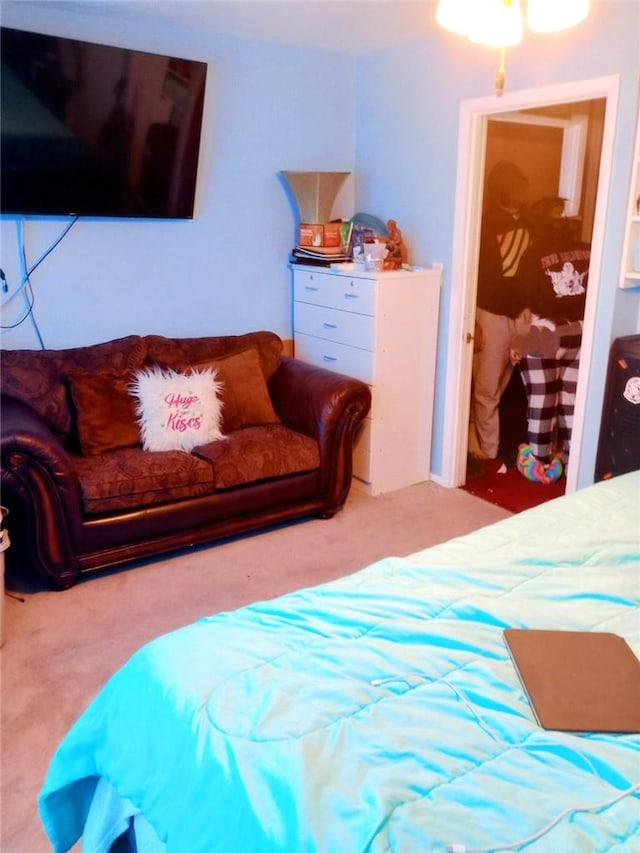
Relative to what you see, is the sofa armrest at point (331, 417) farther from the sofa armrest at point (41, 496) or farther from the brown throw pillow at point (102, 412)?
the sofa armrest at point (41, 496)

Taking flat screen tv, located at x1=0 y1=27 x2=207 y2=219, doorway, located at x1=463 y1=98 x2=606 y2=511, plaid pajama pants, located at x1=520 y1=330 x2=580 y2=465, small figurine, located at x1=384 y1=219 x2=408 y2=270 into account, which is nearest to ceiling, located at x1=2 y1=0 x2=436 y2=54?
flat screen tv, located at x1=0 y1=27 x2=207 y2=219

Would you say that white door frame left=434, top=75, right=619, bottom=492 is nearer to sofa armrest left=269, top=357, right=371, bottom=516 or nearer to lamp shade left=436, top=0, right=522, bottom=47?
sofa armrest left=269, top=357, right=371, bottom=516

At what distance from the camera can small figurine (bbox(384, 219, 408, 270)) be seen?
3.77 metres

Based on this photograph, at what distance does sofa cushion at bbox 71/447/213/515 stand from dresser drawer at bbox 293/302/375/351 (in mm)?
1147

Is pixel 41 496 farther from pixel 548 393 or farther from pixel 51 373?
pixel 548 393

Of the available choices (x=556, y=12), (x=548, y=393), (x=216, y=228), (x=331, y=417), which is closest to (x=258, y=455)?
(x=331, y=417)

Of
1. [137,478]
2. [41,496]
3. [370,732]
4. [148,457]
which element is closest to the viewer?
[370,732]

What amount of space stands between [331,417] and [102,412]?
107cm

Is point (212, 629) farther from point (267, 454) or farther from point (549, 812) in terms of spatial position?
point (267, 454)

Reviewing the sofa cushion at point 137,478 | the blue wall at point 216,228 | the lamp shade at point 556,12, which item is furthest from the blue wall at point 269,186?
the lamp shade at point 556,12

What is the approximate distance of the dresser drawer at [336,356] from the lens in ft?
12.1

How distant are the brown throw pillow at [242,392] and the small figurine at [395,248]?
937mm

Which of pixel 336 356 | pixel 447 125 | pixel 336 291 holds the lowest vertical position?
pixel 336 356

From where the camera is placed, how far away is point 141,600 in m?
2.78
